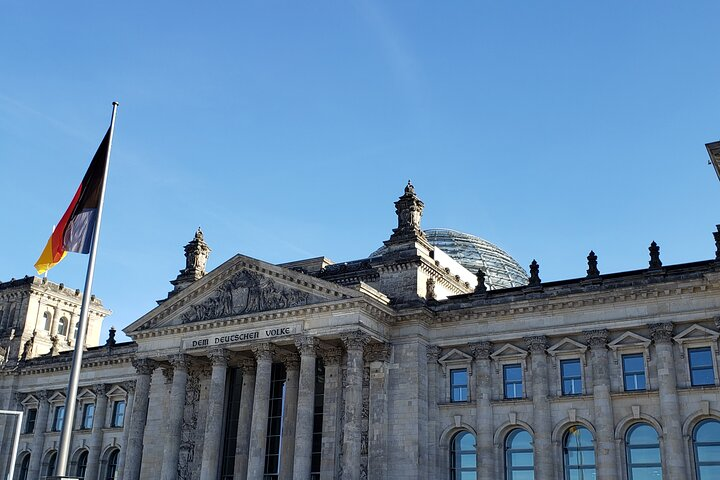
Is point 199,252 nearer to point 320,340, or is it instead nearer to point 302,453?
point 320,340

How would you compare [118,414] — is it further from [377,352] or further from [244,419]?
[377,352]

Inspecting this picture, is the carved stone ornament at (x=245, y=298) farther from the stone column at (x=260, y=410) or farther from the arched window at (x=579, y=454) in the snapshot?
the arched window at (x=579, y=454)

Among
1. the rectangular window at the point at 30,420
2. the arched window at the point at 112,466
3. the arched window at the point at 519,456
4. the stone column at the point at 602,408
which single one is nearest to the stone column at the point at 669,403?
the stone column at the point at 602,408

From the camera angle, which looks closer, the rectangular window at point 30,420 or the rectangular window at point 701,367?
the rectangular window at point 701,367

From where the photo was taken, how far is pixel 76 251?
82.6 feet

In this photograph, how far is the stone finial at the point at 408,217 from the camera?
48.9m

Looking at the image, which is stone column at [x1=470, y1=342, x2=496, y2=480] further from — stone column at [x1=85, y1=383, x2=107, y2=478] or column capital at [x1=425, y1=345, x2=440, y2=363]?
stone column at [x1=85, y1=383, x2=107, y2=478]

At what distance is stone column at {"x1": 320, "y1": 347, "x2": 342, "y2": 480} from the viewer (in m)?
45.1

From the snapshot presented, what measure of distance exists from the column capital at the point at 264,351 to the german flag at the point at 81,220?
21586 mm

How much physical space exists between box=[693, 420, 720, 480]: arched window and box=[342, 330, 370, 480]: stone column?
16.3 metres

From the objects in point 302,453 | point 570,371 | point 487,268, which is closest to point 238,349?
point 302,453

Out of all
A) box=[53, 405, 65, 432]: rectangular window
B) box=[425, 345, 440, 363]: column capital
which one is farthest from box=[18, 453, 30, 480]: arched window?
box=[425, 345, 440, 363]: column capital

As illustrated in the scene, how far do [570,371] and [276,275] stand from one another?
17207mm

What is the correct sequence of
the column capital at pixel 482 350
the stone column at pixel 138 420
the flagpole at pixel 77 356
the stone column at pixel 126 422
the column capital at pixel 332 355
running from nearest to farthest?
the flagpole at pixel 77 356 < the column capital at pixel 482 350 < the column capital at pixel 332 355 < the stone column at pixel 138 420 < the stone column at pixel 126 422
